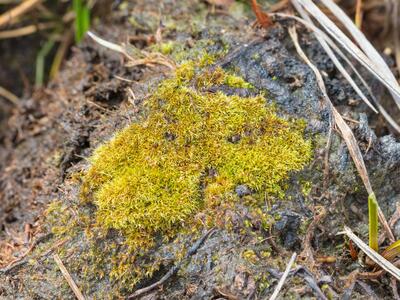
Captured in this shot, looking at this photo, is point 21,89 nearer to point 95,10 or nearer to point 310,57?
point 95,10

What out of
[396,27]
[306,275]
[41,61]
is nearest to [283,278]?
[306,275]

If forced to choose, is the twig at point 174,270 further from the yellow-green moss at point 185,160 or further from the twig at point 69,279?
the twig at point 69,279

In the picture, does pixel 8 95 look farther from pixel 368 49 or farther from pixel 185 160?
pixel 368 49

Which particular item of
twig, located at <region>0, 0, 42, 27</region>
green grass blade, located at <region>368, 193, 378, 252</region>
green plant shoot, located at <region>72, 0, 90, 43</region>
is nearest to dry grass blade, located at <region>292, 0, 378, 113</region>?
green grass blade, located at <region>368, 193, 378, 252</region>

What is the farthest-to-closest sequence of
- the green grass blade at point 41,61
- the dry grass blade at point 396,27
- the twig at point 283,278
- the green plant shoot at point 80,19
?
the green grass blade at point 41,61
the dry grass blade at point 396,27
the green plant shoot at point 80,19
the twig at point 283,278

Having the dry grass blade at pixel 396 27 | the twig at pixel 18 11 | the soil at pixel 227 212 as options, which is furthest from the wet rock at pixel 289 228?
the twig at pixel 18 11

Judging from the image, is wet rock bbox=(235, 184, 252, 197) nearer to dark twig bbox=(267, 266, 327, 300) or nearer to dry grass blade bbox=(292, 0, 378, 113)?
dark twig bbox=(267, 266, 327, 300)
